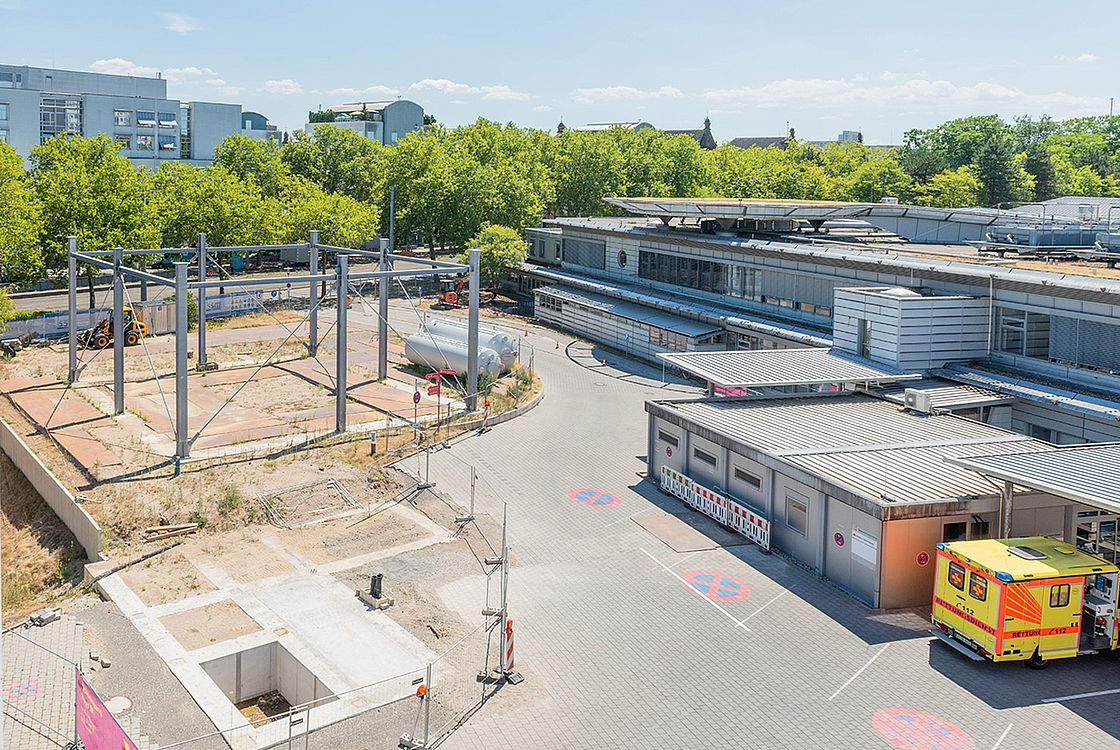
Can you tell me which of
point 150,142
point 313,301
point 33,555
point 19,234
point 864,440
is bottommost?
point 33,555

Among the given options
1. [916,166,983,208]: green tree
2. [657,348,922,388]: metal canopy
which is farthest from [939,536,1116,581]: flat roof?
[916,166,983,208]: green tree

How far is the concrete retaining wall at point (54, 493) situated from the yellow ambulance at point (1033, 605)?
18.3 metres

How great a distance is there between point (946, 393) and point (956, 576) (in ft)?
37.7

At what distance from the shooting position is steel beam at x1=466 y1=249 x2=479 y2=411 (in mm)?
34719

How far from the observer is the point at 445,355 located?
3891cm

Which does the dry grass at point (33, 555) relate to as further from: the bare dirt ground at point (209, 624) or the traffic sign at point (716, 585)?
the traffic sign at point (716, 585)

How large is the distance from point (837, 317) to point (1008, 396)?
6711 millimetres

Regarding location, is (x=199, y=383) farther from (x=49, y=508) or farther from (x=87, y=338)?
(x=49, y=508)

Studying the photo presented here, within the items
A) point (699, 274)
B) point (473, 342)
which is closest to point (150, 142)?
point (699, 274)

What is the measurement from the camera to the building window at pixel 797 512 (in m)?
22.9

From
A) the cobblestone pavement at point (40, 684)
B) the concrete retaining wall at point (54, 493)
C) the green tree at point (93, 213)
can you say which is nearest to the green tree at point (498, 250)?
the green tree at point (93, 213)

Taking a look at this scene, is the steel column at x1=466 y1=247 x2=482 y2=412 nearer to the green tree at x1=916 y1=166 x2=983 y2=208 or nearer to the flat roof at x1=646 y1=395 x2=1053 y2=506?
the flat roof at x1=646 y1=395 x2=1053 y2=506

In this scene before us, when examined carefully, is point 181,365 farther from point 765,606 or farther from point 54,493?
point 765,606

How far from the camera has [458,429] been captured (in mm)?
33312
